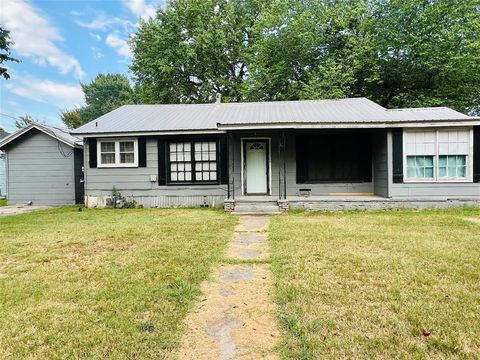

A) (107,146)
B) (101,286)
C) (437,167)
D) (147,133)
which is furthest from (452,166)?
(107,146)

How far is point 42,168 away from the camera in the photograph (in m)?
12.2

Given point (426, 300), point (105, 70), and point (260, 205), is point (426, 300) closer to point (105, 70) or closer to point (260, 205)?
point (260, 205)

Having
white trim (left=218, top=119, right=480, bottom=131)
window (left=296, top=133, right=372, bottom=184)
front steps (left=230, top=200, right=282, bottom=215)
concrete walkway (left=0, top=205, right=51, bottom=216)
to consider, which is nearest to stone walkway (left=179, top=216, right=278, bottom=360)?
front steps (left=230, top=200, right=282, bottom=215)

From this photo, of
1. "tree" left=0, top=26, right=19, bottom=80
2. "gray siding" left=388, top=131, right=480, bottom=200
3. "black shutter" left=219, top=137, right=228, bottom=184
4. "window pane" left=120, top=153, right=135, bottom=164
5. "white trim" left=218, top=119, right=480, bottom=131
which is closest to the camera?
"tree" left=0, top=26, right=19, bottom=80

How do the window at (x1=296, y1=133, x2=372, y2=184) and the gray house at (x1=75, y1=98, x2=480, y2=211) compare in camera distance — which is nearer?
the gray house at (x1=75, y1=98, x2=480, y2=211)

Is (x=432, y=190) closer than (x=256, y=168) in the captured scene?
Yes

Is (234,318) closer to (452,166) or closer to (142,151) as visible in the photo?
(142,151)

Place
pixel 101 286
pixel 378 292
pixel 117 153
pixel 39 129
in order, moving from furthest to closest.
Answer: pixel 39 129, pixel 117 153, pixel 101 286, pixel 378 292

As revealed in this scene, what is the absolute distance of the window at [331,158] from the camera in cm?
1040

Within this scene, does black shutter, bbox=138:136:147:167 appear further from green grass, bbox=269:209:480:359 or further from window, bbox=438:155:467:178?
window, bbox=438:155:467:178

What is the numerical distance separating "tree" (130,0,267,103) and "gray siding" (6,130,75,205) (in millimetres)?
11116

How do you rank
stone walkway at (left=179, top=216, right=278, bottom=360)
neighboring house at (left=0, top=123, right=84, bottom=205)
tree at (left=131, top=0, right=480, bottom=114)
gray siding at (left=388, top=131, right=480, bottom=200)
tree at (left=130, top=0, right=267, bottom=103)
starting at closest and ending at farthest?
stone walkway at (left=179, top=216, right=278, bottom=360) → gray siding at (left=388, top=131, right=480, bottom=200) → neighboring house at (left=0, top=123, right=84, bottom=205) → tree at (left=131, top=0, right=480, bottom=114) → tree at (left=130, top=0, right=267, bottom=103)

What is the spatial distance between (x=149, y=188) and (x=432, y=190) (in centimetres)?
895

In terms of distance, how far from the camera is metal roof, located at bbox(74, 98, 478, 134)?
9.03 metres
